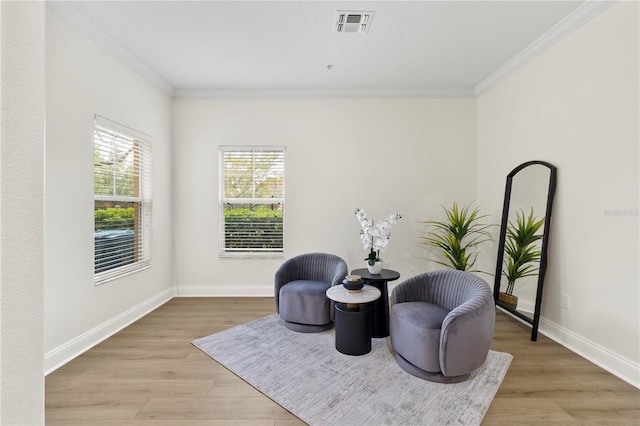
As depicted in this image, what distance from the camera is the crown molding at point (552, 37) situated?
2396 mm

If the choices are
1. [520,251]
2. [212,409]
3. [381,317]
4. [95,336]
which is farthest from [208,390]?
[520,251]

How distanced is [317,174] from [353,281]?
197cm

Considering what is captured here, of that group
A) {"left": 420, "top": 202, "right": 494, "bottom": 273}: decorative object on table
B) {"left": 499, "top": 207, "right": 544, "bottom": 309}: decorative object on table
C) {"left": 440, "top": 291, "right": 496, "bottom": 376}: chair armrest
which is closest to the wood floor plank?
{"left": 440, "top": 291, "right": 496, "bottom": 376}: chair armrest

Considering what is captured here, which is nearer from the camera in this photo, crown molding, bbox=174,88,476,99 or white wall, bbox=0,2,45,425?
white wall, bbox=0,2,45,425

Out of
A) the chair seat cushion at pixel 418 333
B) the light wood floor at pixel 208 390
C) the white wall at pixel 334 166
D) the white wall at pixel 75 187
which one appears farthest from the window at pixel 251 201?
the chair seat cushion at pixel 418 333

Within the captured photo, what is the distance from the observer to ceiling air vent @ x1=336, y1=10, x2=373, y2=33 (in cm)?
248

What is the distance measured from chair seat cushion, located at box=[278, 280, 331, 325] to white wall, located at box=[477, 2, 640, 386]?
7.09 ft

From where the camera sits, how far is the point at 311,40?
2871 mm

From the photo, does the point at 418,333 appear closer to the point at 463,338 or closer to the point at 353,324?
the point at 463,338

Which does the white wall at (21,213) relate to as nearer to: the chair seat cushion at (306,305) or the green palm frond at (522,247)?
the chair seat cushion at (306,305)

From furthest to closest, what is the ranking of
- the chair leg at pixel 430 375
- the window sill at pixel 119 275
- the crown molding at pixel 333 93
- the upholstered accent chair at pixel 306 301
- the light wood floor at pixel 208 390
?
the crown molding at pixel 333 93 < the upholstered accent chair at pixel 306 301 < the window sill at pixel 119 275 < the chair leg at pixel 430 375 < the light wood floor at pixel 208 390

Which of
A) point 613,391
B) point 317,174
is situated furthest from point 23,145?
point 317,174

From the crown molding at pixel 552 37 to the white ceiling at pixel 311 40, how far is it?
0.04 m

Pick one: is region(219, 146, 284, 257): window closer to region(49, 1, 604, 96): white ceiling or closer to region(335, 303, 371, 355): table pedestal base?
region(49, 1, 604, 96): white ceiling
